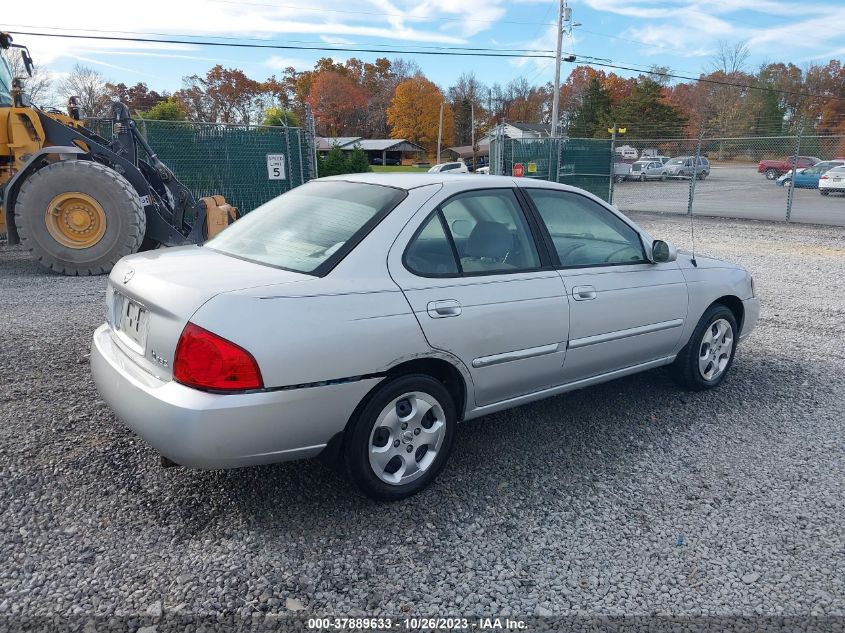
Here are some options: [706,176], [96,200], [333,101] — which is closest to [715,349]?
[96,200]

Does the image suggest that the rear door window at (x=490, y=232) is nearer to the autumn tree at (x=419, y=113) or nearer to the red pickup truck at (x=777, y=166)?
the red pickup truck at (x=777, y=166)

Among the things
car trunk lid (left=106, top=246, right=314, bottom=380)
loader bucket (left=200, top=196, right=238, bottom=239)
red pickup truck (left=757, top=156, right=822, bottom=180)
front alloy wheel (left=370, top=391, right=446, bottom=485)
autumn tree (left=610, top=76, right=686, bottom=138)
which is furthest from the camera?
autumn tree (left=610, top=76, right=686, bottom=138)

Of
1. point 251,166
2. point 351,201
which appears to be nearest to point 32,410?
point 351,201

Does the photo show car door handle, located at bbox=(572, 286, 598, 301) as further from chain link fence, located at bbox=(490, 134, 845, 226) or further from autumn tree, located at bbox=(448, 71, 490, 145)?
autumn tree, located at bbox=(448, 71, 490, 145)

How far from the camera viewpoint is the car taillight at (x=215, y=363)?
261 cm

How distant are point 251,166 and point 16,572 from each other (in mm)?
12557

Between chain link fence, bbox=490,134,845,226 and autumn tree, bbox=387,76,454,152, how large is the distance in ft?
210

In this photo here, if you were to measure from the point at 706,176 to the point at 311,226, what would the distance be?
2296cm

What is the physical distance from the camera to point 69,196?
8.63m

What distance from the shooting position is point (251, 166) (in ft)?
46.6

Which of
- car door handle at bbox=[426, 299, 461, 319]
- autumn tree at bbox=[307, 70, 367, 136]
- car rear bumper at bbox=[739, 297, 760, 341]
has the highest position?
autumn tree at bbox=[307, 70, 367, 136]

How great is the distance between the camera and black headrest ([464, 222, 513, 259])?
139 inches

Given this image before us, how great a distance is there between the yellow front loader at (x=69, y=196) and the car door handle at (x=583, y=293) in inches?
277

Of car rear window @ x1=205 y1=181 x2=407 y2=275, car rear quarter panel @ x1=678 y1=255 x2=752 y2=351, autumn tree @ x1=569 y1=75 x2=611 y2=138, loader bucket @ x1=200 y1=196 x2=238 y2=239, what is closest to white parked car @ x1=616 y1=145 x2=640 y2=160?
loader bucket @ x1=200 y1=196 x2=238 y2=239
